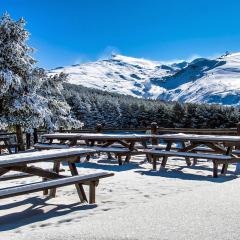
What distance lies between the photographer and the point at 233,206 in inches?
227

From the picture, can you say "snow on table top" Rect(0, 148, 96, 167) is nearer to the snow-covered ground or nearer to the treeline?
the snow-covered ground

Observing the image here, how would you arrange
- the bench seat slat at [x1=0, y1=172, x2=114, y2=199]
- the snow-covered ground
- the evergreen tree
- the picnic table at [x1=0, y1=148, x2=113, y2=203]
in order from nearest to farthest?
the snow-covered ground, the bench seat slat at [x1=0, y1=172, x2=114, y2=199], the picnic table at [x1=0, y1=148, x2=113, y2=203], the evergreen tree

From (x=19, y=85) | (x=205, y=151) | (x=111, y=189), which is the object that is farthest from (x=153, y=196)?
(x=19, y=85)

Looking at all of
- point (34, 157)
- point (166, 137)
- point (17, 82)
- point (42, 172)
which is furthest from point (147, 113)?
point (34, 157)

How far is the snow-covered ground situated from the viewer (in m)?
4.64

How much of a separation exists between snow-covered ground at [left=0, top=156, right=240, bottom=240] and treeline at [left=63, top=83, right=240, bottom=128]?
66.6 m

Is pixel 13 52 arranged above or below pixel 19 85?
above

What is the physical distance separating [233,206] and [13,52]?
15531 millimetres

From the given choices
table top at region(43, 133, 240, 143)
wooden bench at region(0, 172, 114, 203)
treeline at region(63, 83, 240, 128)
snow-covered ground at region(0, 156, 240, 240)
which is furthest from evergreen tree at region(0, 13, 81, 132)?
treeline at region(63, 83, 240, 128)

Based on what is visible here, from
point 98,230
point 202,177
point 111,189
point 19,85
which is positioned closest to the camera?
point 98,230

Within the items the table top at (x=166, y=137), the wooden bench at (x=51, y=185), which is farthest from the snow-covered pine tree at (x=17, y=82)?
the wooden bench at (x=51, y=185)

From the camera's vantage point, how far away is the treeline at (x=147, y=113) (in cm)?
7600

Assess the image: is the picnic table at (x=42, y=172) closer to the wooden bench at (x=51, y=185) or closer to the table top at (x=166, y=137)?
the wooden bench at (x=51, y=185)

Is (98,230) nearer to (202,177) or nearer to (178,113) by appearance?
(202,177)
